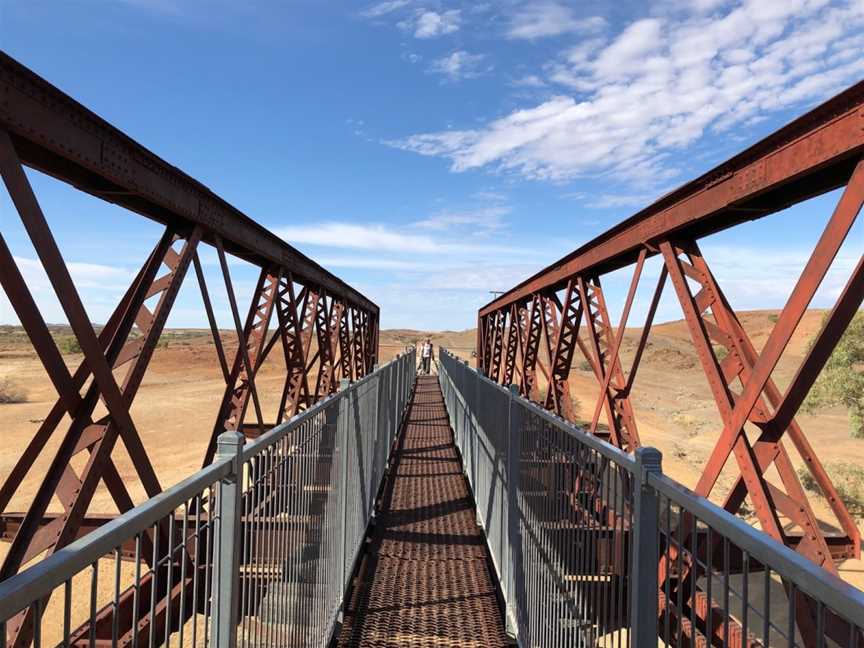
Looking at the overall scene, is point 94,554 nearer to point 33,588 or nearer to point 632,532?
point 33,588

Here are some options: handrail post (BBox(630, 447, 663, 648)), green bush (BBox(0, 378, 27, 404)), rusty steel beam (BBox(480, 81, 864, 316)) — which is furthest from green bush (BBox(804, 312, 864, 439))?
green bush (BBox(0, 378, 27, 404))

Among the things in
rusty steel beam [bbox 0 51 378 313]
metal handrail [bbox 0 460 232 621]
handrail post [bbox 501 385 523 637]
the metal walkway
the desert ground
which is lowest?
the desert ground

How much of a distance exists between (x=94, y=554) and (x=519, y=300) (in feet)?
45.7

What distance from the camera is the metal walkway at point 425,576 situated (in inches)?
192

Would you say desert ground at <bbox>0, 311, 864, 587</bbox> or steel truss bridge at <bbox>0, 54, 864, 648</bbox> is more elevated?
steel truss bridge at <bbox>0, 54, 864, 648</bbox>

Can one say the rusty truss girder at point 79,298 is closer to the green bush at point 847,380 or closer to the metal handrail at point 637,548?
the metal handrail at point 637,548

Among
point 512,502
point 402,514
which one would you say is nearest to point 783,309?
point 512,502

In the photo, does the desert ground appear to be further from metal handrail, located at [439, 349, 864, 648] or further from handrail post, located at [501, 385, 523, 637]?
metal handrail, located at [439, 349, 864, 648]

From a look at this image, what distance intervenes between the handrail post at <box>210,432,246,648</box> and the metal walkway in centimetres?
273

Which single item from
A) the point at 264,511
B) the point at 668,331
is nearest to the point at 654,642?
the point at 264,511

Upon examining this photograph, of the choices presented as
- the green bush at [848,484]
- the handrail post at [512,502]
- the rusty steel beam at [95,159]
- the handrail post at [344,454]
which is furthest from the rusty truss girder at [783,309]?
the green bush at [848,484]

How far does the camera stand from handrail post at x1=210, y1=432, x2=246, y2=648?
225cm

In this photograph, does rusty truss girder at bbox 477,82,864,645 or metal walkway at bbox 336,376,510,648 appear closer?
rusty truss girder at bbox 477,82,864,645

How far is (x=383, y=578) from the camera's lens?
5.88 metres
